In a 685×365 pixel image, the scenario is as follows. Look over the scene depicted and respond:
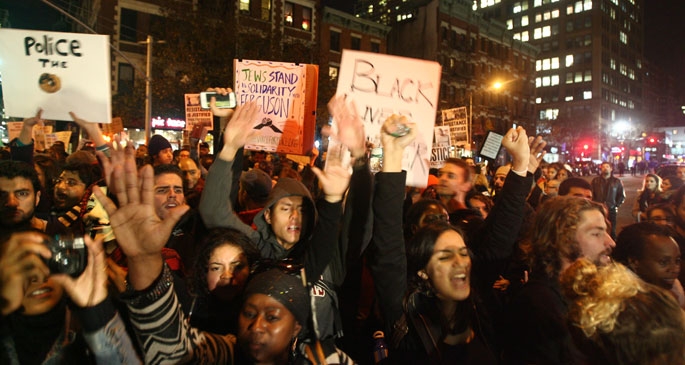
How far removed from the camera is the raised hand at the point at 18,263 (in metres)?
1.54

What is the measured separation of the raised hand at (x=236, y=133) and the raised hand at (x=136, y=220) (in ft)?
3.11

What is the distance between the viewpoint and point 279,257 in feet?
9.12

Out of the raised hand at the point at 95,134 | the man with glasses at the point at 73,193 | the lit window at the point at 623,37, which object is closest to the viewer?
the raised hand at the point at 95,134

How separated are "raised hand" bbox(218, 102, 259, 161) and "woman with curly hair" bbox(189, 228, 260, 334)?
1.77ft

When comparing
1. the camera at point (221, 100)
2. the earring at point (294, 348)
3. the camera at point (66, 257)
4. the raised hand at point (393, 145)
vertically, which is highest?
the camera at point (221, 100)

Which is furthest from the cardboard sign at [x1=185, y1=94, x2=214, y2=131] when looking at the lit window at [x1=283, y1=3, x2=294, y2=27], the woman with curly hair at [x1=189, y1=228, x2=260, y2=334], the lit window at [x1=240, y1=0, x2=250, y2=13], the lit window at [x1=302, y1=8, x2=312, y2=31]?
the lit window at [x1=302, y1=8, x2=312, y2=31]

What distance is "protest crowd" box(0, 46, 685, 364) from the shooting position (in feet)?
5.24

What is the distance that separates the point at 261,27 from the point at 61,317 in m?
30.3

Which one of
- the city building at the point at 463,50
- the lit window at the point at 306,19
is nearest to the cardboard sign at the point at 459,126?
the lit window at the point at 306,19

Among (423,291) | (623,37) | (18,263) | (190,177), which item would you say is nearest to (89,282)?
(18,263)

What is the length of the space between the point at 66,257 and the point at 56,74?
288 cm

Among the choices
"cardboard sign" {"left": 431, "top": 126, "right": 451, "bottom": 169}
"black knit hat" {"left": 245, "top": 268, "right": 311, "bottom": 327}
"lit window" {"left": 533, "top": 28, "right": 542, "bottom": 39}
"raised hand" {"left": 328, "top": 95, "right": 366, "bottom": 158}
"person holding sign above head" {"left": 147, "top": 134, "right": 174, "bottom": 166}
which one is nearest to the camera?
"black knit hat" {"left": 245, "top": 268, "right": 311, "bottom": 327}

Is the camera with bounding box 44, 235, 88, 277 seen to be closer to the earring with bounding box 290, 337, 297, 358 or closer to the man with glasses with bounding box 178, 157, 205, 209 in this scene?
the earring with bounding box 290, 337, 297, 358

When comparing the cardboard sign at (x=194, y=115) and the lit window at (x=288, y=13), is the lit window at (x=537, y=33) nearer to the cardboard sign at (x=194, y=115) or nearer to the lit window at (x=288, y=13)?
the lit window at (x=288, y=13)
